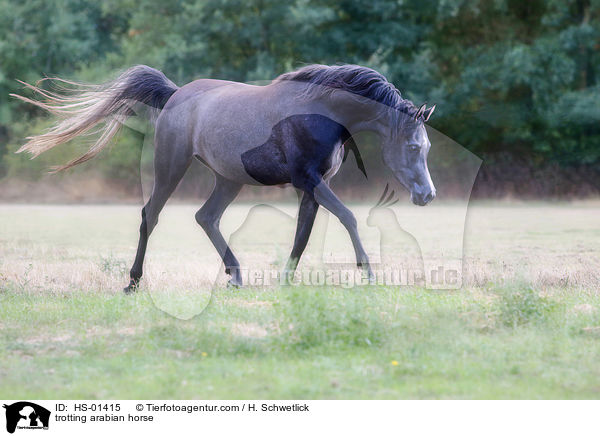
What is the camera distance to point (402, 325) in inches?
216

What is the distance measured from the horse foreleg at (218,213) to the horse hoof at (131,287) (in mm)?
939

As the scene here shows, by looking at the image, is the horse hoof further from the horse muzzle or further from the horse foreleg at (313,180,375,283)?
the horse muzzle

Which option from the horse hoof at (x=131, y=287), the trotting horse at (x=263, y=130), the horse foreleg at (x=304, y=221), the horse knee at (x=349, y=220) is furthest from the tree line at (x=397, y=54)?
the horse knee at (x=349, y=220)

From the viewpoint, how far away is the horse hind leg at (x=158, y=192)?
25.5 ft

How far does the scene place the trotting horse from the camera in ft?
22.6

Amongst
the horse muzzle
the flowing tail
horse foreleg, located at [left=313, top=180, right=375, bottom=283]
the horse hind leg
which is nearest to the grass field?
the horse hind leg

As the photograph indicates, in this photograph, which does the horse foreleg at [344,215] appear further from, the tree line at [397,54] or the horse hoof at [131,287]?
the tree line at [397,54]

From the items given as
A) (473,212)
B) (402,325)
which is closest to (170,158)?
(402,325)

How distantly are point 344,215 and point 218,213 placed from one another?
1.78 metres

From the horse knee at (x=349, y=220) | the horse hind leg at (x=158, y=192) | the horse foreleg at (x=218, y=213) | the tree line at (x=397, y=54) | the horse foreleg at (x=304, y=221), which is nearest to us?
the horse knee at (x=349, y=220)

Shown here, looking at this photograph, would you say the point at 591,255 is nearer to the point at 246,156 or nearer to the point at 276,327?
the point at 246,156
